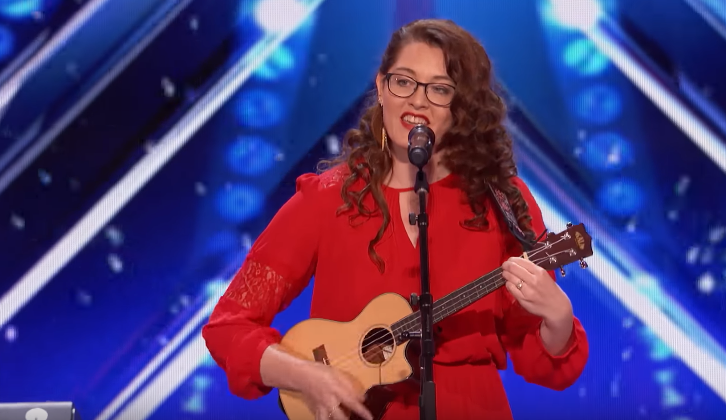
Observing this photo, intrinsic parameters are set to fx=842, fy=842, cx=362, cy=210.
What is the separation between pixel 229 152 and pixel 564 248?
2.09 meters

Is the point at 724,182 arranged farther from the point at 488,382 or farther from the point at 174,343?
the point at 174,343

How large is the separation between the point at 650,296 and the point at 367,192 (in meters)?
1.87

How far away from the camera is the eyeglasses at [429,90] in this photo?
2.41 m

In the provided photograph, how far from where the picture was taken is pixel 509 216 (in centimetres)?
238

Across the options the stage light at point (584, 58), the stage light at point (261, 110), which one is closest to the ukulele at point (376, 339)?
the stage light at point (261, 110)

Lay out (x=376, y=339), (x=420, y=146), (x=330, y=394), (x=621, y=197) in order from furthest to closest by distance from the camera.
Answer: (x=621, y=197)
(x=376, y=339)
(x=330, y=394)
(x=420, y=146)

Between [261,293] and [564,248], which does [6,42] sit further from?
[564,248]

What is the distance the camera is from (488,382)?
2.38 metres

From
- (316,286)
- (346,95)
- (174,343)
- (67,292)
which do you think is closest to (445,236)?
(316,286)

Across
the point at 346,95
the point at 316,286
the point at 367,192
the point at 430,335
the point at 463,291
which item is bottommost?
the point at 430,335

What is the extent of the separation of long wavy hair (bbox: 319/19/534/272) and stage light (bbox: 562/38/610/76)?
1437 mm

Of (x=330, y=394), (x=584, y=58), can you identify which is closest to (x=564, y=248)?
(x=330, y=394)

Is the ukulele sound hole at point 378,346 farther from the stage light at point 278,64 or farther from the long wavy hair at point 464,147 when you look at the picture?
the stage light at point 278,64

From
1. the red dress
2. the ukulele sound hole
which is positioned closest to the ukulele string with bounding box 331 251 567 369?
the ukulele sound hole
